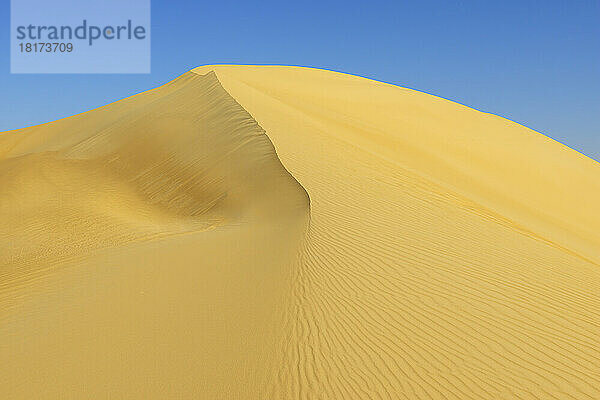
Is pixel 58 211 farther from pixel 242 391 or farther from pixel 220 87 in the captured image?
pixel 242 391

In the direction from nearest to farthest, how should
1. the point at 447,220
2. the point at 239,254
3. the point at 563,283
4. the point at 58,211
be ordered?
the point at 563,283 → the point at 239,254 → the point at 447,220 → the point at 58,211

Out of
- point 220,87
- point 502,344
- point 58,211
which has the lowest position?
point 58,211

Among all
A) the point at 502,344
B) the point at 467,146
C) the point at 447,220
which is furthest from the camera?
the point at 467,146

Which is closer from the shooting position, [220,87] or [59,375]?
[59,375]

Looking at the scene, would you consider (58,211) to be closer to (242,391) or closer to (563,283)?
(242,391)

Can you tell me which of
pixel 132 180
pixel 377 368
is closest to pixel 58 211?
pixel 132 180

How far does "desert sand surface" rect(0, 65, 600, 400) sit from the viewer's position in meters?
4.25

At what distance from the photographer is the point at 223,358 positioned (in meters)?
4.55

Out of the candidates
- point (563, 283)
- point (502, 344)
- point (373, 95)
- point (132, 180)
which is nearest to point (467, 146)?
point (373, 95)

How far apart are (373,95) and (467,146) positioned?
7.27m

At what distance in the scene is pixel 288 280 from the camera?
5836 mm

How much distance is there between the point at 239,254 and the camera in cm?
714

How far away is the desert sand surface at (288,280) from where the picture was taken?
4.25m

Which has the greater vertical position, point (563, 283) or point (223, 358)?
point (563, 283)
